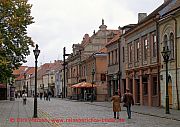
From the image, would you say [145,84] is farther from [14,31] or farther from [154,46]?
[14,31]

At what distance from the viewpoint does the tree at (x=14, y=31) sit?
121ft

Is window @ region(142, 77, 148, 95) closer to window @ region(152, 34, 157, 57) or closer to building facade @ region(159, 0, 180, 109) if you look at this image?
window @ region(152, 34, 157, 57)

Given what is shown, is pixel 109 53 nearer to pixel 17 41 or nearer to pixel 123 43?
pixel 123 43

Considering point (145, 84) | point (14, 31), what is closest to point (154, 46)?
point (145, 84)

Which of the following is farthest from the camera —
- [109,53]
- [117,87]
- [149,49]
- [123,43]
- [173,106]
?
[109,53]

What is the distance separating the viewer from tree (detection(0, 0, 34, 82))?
1458 inches

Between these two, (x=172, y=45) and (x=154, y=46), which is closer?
(x=172, y=45)

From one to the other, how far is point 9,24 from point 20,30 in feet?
7.44

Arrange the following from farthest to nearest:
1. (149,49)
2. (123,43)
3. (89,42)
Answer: (89,42)
(123,43)
(149,49)

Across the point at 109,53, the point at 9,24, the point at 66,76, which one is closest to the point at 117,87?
the point at 109,53

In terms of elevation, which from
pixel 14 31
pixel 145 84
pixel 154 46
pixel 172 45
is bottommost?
pixel 145 84

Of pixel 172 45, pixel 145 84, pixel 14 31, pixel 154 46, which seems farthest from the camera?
pixel 145 84

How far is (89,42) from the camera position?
275 ft

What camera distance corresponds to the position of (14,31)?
3912cm
